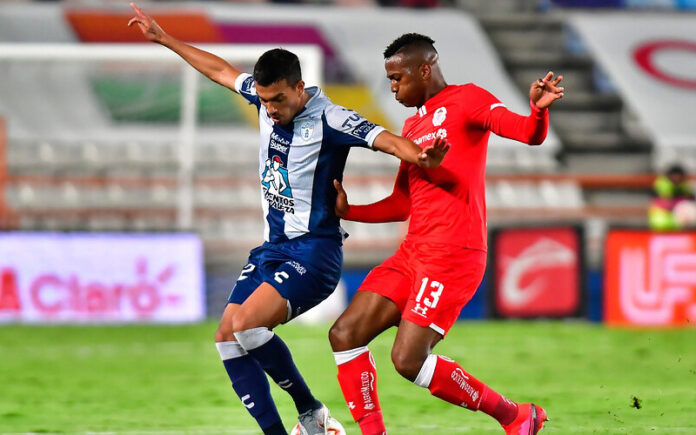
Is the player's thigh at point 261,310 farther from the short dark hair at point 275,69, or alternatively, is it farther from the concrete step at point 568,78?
the concrete step at point 568,78

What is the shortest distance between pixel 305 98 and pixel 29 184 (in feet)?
39.0

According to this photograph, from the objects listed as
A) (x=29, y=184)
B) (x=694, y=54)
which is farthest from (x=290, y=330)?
(x=694, y=54)

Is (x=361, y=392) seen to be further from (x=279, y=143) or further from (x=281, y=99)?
(x=281, y=99)

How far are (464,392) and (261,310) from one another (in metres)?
0.98

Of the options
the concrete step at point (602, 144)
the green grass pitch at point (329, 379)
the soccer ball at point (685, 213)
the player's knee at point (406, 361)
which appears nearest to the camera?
the player's knee at point (406, 361)

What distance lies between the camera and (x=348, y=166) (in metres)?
19.4

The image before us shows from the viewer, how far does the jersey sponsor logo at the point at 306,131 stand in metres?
5.43

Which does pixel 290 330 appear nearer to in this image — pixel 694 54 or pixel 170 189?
pixel 170 189

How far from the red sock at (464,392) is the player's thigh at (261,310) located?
A: 75 cm

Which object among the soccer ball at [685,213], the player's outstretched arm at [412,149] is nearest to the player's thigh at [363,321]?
the player's outstretched arm at [412,149]

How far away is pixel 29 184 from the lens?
16.6 metres

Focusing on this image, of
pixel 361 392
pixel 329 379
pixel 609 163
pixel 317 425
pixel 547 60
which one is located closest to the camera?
pixel 361 392

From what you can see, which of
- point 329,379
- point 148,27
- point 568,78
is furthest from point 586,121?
point 148,27

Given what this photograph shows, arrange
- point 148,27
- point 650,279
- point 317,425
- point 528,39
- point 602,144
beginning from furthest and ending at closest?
1. point 528,39
2. point 602,144
3. point 650,279
4. point 148,27
5. point 317,425
